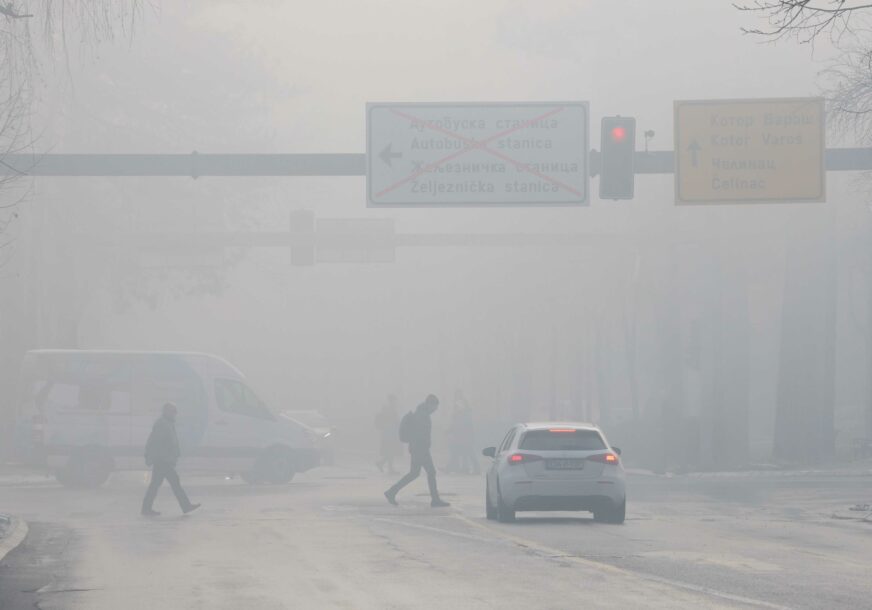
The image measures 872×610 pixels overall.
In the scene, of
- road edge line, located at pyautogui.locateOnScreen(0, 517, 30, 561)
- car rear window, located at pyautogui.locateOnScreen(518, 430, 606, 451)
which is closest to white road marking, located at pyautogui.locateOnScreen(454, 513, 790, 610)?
car rear window, located at pyautogui.locateOnScreen(518, 430, 606, 451)

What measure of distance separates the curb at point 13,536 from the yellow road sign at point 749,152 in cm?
1212

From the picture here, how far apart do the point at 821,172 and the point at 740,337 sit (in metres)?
15.8

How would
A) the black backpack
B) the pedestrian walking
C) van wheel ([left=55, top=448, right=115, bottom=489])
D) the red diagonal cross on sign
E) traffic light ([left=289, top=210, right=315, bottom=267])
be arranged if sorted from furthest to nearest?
traffic light ([left=289, top=210, right=315, bottom=267])
the pedestrian walking
van wheel ([left=55, top=448, right=115, bottom=489])
the red diagonal cross on sign
the black backpack

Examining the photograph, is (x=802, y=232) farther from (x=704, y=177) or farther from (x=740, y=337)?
(x=704, y=177)

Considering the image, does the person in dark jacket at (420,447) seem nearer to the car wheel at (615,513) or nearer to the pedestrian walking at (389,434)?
the car wheel at (615,513)

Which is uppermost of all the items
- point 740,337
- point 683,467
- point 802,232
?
point 802,232

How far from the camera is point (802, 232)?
36875 millimetres

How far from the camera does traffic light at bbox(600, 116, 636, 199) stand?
25469mm

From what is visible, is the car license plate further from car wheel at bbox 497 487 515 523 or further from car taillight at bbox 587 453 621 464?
car wheel at bbox 497 487 515 523

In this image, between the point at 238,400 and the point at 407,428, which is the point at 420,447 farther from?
the point at 238,400

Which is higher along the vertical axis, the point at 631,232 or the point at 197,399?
the point at 631,232

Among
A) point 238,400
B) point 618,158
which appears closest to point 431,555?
point 618,158

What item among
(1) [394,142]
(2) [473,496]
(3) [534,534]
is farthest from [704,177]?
(3) [534,534]

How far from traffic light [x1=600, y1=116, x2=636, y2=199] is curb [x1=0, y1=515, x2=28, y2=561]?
10.3 meters
